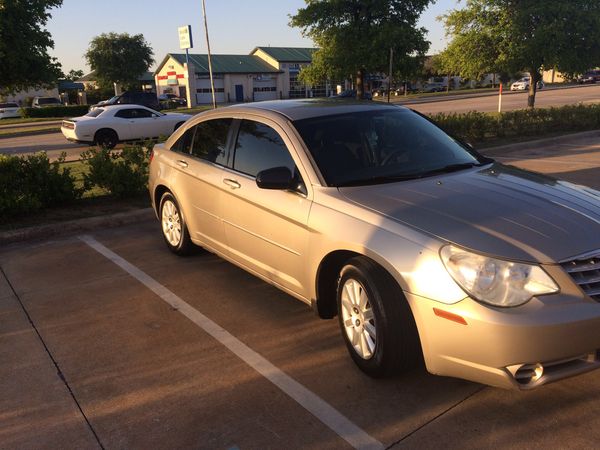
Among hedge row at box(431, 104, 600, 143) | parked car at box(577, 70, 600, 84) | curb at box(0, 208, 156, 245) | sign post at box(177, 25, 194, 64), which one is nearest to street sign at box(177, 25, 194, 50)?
sign post at box(177, 25, 194, 64)

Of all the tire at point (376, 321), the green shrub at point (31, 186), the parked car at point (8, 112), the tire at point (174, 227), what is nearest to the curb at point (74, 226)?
the green shrub at point (31, 186)

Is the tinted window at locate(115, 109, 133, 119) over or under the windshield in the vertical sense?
under

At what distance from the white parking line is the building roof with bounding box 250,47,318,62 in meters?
60.9

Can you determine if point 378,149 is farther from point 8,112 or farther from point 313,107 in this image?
point 8,112

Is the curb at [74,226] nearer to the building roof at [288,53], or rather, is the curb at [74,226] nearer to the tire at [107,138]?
the tire at [107,138]

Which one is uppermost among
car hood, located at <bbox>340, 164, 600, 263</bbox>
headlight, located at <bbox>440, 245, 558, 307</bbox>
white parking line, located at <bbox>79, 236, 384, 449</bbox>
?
car hood, located at <bbox>340, 164, 600, 263</bbox>

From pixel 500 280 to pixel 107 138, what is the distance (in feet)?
54.9

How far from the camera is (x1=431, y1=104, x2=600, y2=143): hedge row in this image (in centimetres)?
1350

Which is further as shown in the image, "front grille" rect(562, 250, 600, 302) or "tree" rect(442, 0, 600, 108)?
"tree" rect(442, 0, 600, 108)

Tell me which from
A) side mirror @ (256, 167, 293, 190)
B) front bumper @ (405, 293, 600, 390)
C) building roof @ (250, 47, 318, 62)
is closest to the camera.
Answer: front bumper @ (405, 293, 600, 390)

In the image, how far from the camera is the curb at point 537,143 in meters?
12.7

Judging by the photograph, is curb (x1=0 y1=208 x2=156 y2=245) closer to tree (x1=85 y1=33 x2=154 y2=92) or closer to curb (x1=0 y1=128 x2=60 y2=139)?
curb (x1=0 y1=128 x2=60 y2=139)

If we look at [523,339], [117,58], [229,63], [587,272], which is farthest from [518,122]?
[229,63]

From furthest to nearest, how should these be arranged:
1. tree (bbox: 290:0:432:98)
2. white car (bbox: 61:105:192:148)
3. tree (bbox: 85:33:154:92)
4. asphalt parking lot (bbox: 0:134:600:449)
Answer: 1. tree (bbox: 85:33:154:92)
2. tree (bbox: 290:0:432:98)
3. white car (bbox: 61:105:192:148)
4. asphalt parking lot (bbox: 0:134:600:449)
